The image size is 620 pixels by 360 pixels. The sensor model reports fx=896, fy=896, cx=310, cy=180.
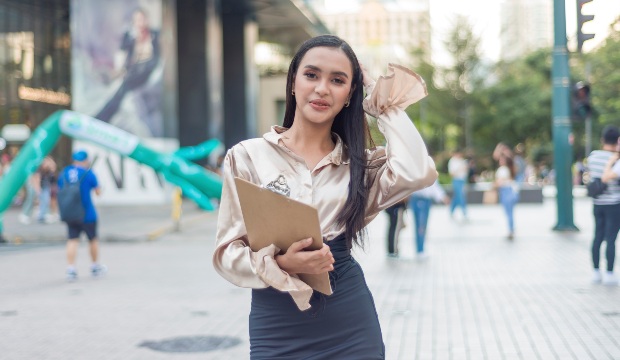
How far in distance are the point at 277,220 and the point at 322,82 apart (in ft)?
1.68

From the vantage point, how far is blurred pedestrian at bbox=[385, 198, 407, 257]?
41.0ft

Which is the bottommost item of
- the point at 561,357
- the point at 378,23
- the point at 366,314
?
the point at 561,357

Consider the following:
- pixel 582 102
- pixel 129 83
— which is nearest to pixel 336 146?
pixel 582 102

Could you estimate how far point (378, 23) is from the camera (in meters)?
175

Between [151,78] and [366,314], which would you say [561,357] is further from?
[151,78]

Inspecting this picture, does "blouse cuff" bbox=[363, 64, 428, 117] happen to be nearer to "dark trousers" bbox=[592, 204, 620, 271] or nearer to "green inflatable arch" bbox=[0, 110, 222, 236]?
"dark trousers" bbox=[592, 204, 620, 271]

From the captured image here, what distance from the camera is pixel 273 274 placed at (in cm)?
264

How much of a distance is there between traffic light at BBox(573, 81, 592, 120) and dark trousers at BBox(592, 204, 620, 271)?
733cm

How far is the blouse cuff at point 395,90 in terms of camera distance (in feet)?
9.25

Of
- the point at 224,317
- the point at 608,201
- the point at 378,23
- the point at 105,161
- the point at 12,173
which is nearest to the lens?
the point at 224,317

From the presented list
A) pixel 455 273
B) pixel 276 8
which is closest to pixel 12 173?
pixel 455 273

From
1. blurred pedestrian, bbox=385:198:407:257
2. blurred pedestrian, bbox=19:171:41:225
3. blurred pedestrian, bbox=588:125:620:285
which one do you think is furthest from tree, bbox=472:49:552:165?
blurred pedestrian, bbox=588:125:620:285

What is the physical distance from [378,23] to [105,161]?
150 meters

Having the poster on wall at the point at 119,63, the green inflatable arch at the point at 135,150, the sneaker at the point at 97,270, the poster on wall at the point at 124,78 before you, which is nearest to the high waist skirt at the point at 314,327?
the sneaker at the point at 97,270
